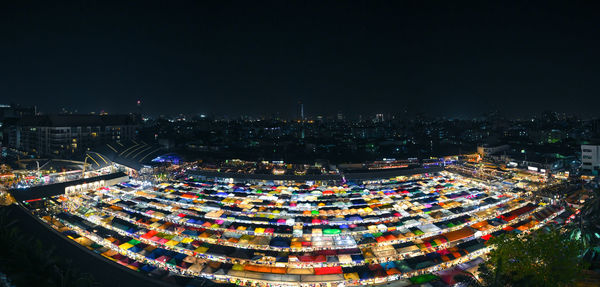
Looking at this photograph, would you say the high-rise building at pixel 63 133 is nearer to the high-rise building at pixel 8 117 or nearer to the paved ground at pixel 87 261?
the high-rise building at pixel 8 117

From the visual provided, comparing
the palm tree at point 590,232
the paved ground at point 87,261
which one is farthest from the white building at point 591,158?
the paved ground at point 87,261

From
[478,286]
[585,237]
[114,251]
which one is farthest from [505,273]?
[114,251]

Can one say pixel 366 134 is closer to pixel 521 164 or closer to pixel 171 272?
pixel 521 164

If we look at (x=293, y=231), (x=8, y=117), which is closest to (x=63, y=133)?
(x=8, y=117)

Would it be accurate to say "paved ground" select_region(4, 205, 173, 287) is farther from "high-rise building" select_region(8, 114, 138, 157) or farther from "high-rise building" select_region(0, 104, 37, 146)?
"high-rise building" select_region(0, 104, 37, 146)

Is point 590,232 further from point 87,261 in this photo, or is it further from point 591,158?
point 591,158
